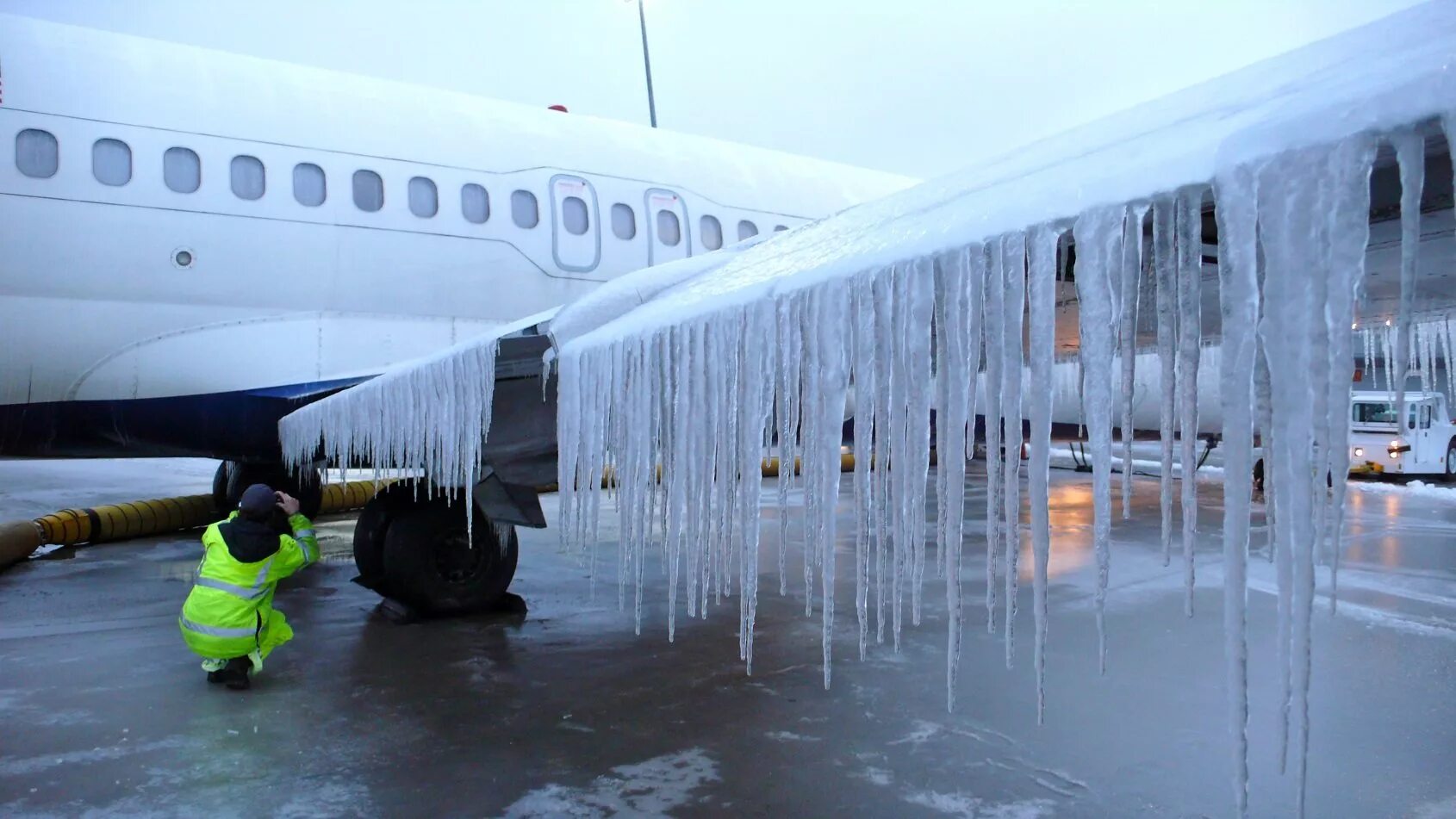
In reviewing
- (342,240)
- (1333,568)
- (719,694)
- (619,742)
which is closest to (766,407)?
(1333,568)

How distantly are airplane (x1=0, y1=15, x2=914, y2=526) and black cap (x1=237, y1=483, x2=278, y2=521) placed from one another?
180 centimetres

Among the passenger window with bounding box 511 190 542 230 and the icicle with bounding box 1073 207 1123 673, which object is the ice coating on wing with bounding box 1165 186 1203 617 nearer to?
the icicle with bounding box 1073 207 1123 673

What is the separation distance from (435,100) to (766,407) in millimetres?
6736

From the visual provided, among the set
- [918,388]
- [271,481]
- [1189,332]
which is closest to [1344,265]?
[1189,332]

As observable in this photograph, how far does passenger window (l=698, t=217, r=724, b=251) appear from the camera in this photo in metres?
8.83

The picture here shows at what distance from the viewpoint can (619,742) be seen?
13.0 ft

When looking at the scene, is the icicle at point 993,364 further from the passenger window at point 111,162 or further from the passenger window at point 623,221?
the passenger window at point 623,221

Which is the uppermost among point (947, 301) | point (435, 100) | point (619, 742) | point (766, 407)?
Result: point (435, 100)

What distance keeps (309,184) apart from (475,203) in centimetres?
125

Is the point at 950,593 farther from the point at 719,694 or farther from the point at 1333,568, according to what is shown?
the point at 719,694

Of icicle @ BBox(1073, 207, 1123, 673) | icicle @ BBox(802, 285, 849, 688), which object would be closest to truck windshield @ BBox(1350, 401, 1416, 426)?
icicle @ BBox(802, 285, 849, 688)

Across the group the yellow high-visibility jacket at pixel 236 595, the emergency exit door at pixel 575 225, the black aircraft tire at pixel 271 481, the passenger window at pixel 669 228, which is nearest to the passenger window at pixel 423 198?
the emergency exit door at pixel 575 225

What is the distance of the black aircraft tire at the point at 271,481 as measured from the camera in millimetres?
10414

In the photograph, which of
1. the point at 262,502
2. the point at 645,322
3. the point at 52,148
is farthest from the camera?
the point at 52,148
